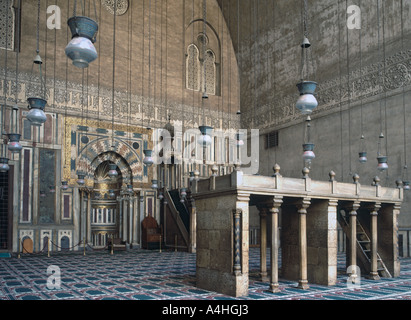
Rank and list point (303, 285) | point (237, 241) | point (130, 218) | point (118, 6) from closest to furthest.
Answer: point (237, 241) < point (303, 285) < point (130, 218) < point (118, 6)

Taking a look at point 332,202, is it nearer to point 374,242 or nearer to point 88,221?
point 374,242

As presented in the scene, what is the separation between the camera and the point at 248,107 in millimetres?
16547

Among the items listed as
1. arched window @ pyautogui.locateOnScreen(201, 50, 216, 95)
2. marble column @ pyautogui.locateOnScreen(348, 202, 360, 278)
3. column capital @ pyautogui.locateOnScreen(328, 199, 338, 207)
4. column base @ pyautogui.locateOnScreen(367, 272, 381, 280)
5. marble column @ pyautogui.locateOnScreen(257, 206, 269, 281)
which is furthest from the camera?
arched window @ pyautogui.locateOnScreen(201, 50, 216, 95)

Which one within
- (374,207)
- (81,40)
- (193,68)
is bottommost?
(374,207)

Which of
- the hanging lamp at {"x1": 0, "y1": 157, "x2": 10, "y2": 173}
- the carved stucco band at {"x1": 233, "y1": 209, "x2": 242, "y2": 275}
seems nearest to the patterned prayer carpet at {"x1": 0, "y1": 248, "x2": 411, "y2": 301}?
the carved stucco band at {"x1": 233, "y1": 209, "x2": 242, "y2": 275}

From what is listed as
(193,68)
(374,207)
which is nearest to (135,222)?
(193,68)

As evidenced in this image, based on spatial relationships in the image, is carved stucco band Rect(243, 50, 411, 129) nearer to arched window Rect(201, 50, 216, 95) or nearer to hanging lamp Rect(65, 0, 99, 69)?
arched window Rect(201, 50, 216, 95)

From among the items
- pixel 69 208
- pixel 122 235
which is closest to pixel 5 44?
pixel 69 208

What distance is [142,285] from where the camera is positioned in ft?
21.2

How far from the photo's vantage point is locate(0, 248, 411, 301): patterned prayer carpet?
559 cm

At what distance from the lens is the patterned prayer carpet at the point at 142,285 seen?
18.3 ft

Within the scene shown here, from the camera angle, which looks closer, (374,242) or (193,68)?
(374,242)

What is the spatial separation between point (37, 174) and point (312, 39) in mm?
9257

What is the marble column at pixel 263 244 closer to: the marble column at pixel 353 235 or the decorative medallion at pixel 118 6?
the marble column at pixel 353 235
